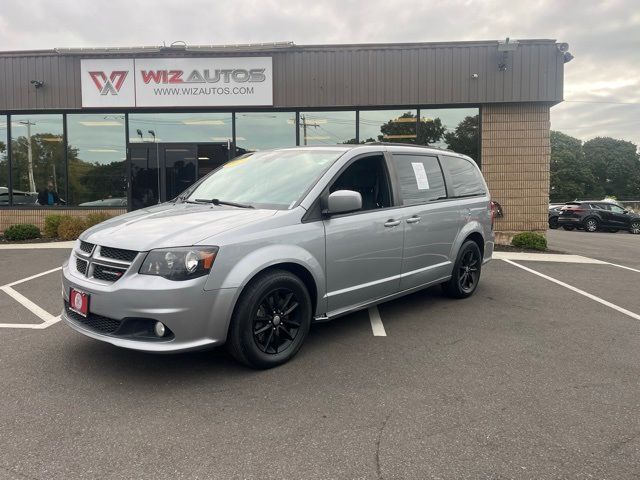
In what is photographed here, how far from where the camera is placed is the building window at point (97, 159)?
12.2 m

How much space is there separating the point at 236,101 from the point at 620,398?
1026 cm

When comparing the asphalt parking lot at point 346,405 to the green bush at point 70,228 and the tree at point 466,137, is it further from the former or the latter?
the tree at point 466,137

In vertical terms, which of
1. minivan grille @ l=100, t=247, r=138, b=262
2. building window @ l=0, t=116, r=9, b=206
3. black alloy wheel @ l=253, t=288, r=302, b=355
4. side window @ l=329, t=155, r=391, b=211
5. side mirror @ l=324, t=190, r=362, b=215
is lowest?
black alloy wheel @ l=253, t=288, r=302, b=355

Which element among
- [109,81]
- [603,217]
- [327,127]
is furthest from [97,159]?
[603,217]

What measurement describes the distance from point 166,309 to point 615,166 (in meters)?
94.2

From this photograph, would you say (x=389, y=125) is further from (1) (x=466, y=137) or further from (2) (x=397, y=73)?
(1) (x=466, y=137)

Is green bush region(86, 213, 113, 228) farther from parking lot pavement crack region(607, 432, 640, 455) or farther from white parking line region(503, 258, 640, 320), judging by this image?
parking lot pavement crack region(607, 432, 640, 455)

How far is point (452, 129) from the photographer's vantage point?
39.8 feet

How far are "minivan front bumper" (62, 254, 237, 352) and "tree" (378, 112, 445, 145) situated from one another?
9.51m

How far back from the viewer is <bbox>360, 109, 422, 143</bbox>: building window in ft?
39.6

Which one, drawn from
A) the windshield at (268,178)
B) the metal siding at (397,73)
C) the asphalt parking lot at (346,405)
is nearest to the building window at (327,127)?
the metal siding at (397,73)

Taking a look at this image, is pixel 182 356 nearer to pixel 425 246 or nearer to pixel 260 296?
pixel 260 296

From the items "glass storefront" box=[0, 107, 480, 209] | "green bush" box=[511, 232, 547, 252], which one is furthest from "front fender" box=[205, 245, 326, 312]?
"glass storefront" box=[0, 107, 480, 209]

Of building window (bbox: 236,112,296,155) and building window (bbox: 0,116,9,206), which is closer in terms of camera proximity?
building window (bbox: 236,112,296,155)
